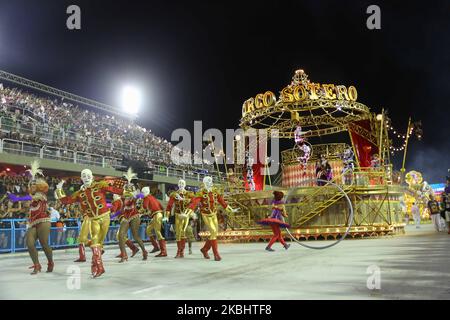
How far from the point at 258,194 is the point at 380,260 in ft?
34.9

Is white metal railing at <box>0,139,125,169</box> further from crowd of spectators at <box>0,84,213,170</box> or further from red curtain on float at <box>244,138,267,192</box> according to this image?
red curtain on float at <box>244,138,267,192</box>

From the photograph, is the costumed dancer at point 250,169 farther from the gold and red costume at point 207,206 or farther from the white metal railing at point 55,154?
the gold and red costume at point 207,206

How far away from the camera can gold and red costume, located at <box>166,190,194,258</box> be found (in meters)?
12.1

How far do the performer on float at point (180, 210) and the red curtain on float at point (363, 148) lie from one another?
13155 millimetres

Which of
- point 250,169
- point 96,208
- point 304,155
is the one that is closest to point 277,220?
point 96,208

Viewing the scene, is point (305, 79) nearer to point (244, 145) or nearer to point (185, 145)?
point (244, 145)

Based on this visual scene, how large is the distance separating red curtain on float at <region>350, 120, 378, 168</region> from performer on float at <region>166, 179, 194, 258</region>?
43.2 ft

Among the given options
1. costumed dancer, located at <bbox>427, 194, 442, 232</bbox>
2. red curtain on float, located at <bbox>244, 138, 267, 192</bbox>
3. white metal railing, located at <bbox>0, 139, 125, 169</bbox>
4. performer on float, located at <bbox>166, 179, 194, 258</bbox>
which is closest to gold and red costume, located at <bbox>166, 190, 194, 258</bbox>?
performer on float, located at <bbox>166, 179, 194, 258</bbox>

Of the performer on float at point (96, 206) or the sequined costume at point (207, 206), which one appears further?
the sequined costume at point (207, 206)

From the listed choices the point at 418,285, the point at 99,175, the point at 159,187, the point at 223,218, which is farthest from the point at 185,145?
the point at 418,285

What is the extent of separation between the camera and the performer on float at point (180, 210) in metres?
12.1

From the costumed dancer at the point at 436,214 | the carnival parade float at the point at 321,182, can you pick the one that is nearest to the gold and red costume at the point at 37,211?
the carnival parade float at the point at 321,182

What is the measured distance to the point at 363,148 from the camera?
22.9 m
